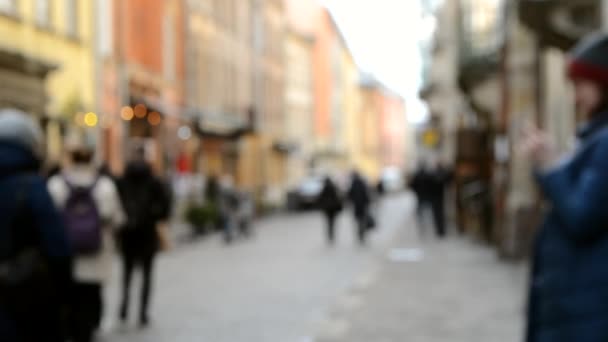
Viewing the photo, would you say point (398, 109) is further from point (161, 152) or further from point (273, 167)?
point (161, 152)

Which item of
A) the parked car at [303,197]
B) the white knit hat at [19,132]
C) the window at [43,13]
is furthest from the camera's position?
the parked car at [303,197]

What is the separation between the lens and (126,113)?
29812 mm

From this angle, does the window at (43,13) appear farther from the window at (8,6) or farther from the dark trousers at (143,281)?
the dark trousers at (143,281)

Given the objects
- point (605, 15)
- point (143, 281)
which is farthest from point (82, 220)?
point (605, 15)

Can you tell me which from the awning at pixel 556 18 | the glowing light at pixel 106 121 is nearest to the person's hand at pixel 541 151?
the awning at pixel 556 18

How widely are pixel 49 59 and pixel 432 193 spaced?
858cm

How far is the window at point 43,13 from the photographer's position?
968 inches

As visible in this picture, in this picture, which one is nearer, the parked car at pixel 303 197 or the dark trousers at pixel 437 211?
the dark trousers at pixel 437 211

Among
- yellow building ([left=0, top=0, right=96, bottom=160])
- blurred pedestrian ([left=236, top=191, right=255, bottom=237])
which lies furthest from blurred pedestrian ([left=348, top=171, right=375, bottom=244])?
yellow building ([left=0, top=0, right=96, bottom=160])

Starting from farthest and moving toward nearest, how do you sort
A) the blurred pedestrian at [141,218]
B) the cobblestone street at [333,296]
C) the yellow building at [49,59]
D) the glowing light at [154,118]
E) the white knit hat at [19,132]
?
the glowing light at [154,118]
the yellow building at [49,59]
the blurred pedestrian at [141,218]
the cobblestone street at [333,296]
the white knit hat at [19,132]

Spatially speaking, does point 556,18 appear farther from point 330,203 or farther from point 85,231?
point 330,203

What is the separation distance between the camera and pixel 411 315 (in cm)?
1089

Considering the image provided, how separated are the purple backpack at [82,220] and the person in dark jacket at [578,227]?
552 cm

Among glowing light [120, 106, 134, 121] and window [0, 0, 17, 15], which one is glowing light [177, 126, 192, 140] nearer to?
glowing light [120, 106, 134, 121]
